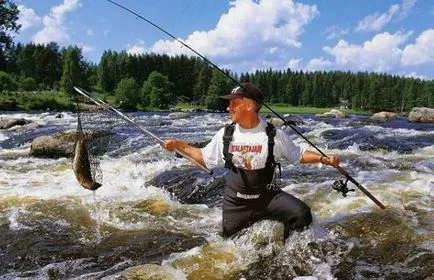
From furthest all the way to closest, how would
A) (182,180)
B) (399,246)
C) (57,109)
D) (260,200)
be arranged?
(57,109) < (182,180) < (399,246) < (260,200)

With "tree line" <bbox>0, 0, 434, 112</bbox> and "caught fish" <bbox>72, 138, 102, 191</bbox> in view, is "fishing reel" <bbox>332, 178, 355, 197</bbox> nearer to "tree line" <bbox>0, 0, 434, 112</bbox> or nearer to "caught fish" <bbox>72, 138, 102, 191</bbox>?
"caught fish" <bbox>72, 138, 102, 191</bbox>

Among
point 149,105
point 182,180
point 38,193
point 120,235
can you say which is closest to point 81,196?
point 38,193

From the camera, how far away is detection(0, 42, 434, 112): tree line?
111688 mm

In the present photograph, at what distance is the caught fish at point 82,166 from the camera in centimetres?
835

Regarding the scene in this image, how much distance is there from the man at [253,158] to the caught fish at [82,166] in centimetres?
274

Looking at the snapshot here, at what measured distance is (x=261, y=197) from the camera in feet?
20.2

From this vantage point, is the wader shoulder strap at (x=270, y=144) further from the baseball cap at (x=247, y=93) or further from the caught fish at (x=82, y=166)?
the caught fish at (x=82, y=166)

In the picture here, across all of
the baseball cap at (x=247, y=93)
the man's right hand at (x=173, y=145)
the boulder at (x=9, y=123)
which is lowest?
the boulder at (x=9, y=123)

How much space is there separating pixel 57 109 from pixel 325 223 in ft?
239

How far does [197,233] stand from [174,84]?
453 ft

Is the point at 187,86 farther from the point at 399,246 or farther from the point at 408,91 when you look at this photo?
the point at 399,246

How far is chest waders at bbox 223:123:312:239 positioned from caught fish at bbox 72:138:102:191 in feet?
10.7

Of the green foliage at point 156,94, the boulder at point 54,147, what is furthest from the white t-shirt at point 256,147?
the green foliage at point 156,94

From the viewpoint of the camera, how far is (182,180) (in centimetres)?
1305
